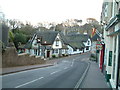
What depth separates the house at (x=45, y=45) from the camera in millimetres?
54094

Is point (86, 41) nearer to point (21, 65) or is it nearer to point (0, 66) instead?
point (21, 65)

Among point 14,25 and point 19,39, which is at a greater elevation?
point 14,25

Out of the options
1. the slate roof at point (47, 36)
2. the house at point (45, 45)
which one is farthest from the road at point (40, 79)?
the slate roof at point (47, 36)

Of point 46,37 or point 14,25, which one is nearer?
point 46,37

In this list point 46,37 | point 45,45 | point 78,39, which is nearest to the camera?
point 45,45

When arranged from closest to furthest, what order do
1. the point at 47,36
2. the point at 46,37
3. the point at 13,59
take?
the point at 13,59 → the point at 46,37 → the point at 47,36

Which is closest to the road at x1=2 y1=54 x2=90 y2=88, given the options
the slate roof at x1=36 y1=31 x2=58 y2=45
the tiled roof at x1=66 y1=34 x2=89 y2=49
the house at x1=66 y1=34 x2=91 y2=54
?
the slate roof at x1=36 y1=31 x2=58 y2=45

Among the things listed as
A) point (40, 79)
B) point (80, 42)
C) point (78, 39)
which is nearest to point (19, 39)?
point (80, 42)

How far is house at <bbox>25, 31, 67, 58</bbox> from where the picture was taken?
54094 mm

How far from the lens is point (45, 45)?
55969mm

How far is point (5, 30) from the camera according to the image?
31.6 m

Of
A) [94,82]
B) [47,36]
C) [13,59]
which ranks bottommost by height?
[94,82]

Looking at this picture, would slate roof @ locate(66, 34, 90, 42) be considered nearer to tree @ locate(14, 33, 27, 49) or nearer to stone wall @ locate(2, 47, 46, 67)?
tree @ locate(14, 33, 27, 49)

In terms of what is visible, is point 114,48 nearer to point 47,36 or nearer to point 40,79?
point 40,79
